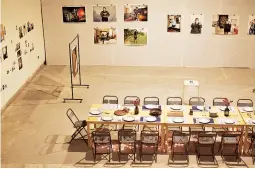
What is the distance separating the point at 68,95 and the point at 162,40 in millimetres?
4770

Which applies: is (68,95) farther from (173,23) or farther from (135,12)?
(173,23)

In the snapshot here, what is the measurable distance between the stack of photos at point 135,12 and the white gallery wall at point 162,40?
6.3 inches

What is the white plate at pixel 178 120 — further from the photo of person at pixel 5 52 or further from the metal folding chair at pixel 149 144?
the photo of person at pixel 5 52

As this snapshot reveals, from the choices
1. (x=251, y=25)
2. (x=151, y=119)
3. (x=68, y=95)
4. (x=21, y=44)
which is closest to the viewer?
(x=151, y=119)

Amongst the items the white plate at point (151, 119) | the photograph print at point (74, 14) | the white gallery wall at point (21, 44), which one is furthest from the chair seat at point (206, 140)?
the photograph print at point (74, 14)

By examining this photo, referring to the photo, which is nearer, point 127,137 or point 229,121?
point 127,137

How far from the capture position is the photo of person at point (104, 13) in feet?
52.4

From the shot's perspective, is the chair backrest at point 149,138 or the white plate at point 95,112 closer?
the chair backrest at point 149,138

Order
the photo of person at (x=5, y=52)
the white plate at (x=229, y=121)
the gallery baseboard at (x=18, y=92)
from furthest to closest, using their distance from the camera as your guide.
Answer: the gallery baseboard at (x=18, y=92) < the photo of person at (x=5, y=52) < the white plate at (x=229, y=121)

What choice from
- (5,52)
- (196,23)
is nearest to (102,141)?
(5,52)

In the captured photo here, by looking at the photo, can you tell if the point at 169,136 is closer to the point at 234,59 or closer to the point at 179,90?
the point at 179,90

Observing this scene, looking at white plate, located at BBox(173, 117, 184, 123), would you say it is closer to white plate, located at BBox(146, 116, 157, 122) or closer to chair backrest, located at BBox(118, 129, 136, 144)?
white plate, located at BBox(146, 116, 157, 122)

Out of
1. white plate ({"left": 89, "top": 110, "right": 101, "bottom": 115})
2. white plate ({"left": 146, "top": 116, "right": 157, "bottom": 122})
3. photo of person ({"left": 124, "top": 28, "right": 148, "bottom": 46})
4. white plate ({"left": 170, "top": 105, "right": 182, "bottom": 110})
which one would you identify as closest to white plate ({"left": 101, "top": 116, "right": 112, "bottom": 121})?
white plate ({"left": 89, "top": 110, "right": 101, "bottom": 115})

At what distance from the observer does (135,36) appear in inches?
643
